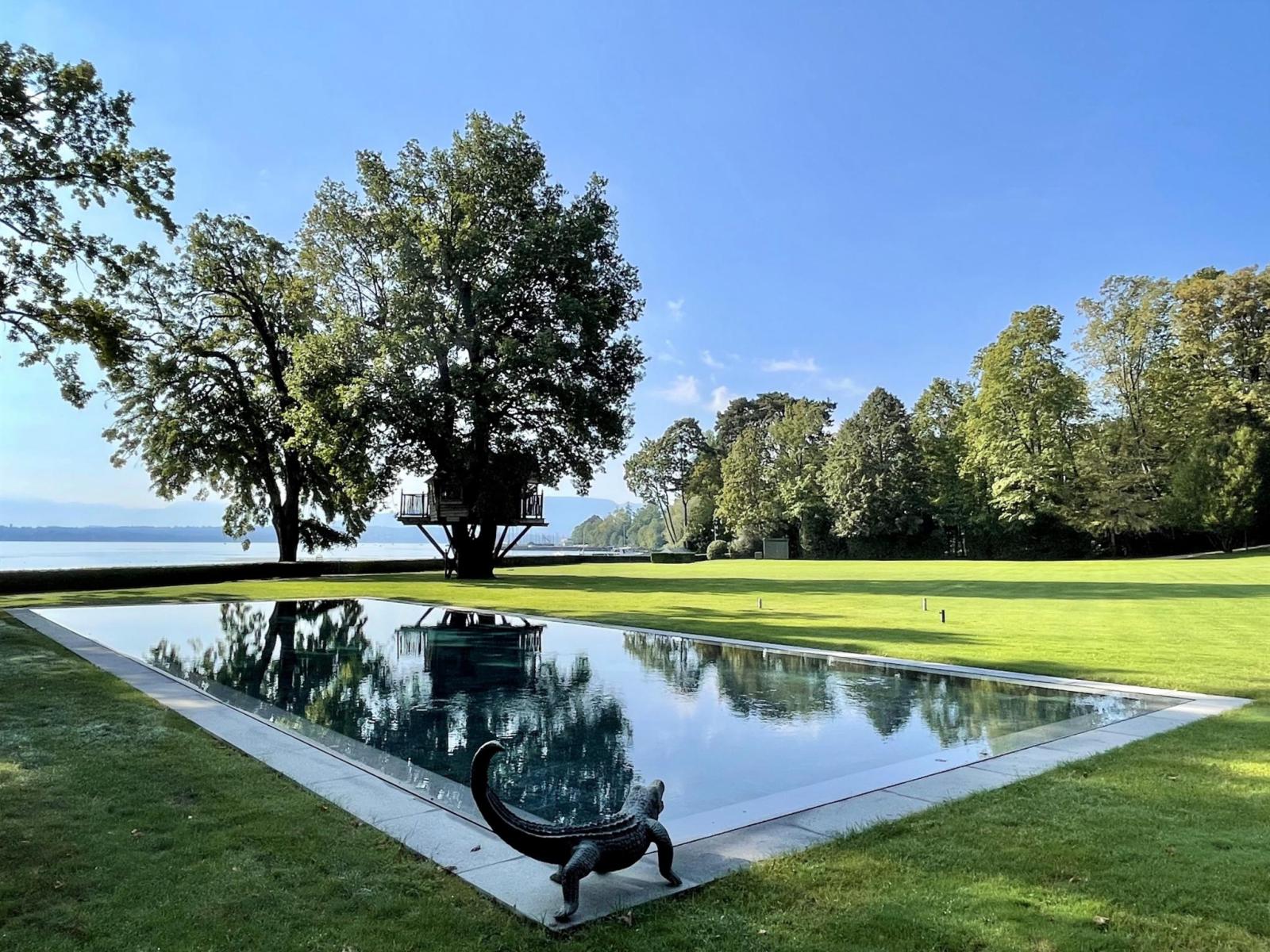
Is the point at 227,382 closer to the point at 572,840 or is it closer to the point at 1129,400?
the point at 572,840

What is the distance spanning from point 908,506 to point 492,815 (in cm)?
4986

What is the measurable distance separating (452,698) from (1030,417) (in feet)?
145

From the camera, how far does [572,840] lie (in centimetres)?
318

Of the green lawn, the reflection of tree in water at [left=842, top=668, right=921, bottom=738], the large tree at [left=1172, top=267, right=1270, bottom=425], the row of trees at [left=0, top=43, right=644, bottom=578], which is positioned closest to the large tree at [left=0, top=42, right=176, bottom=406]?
the row of trees at [left=0, top=43, right=644, bottom=578]

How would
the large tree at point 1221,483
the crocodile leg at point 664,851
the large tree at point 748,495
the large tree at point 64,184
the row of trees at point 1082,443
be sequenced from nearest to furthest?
the crocodile leg at point 664,851 → the large tree at point 64,184 → the large tree at point 1221,483 → the row of trees at point 1082,443 → the large tree at point 748,495

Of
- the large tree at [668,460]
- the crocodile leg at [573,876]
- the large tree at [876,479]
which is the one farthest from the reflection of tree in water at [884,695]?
the large tree at [668,460]

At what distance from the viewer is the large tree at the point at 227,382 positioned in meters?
28.8

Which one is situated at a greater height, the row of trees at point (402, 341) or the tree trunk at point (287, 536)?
the row of trees at point (402, 341)

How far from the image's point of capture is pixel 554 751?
6.02 metres

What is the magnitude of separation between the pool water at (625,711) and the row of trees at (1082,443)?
38.2 metres

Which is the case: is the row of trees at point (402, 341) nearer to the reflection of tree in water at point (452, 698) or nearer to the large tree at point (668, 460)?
the reflection of tree in water at point (452, 698)

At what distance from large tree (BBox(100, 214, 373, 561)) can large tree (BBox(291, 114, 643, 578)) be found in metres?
3.61

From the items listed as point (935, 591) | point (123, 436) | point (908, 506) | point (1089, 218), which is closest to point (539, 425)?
point (935, 591)

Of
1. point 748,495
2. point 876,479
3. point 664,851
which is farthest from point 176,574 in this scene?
point 748,495
